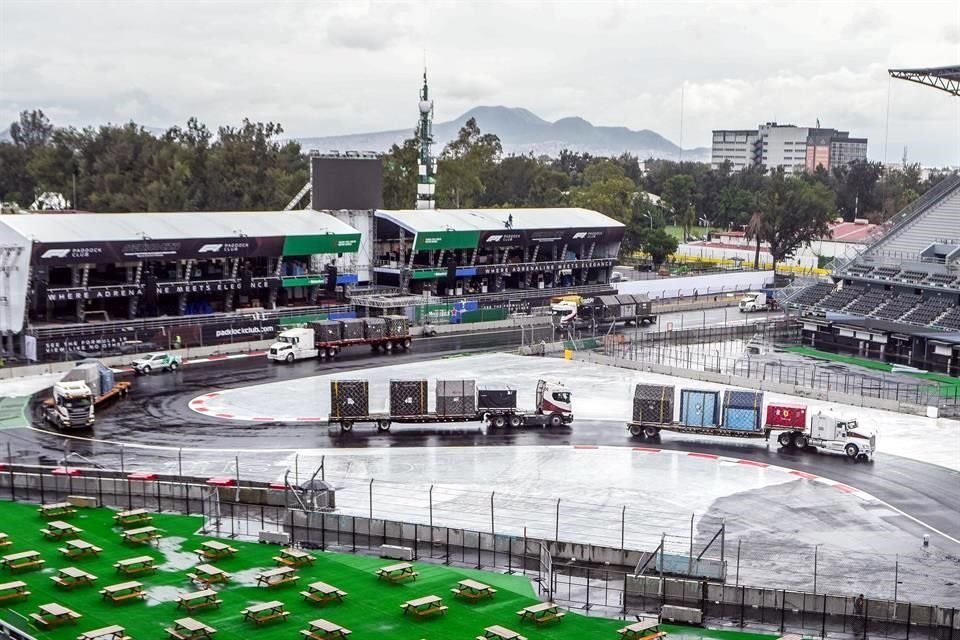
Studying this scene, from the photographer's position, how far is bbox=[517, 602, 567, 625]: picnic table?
98.3 ft

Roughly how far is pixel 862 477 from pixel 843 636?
17.3 metres

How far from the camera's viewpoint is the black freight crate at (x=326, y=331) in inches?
2936

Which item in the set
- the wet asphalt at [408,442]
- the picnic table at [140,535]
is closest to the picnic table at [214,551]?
the picnic table at [140,535]

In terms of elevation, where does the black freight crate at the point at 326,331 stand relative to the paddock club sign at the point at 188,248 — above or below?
below

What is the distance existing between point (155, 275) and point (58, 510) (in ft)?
160

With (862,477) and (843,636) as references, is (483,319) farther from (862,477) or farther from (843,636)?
Answer: (843,636)

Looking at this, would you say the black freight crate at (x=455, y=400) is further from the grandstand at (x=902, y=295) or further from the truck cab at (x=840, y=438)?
the grandstand at (x=902, y=295)

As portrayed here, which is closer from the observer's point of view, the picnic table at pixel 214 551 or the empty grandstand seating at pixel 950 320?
the picnic table at pixel 214 551

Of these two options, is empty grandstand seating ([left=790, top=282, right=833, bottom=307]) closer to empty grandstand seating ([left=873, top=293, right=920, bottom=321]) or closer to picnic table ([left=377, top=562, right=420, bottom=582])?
empty grandstand seating ([left=873, top=293, right=920, bottom=321])

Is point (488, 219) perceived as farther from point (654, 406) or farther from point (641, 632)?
point (641, 632)

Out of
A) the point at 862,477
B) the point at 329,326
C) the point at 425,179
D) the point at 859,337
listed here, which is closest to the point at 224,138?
the point at 425,179

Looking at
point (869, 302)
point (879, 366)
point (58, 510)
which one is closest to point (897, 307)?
point (869, 302)

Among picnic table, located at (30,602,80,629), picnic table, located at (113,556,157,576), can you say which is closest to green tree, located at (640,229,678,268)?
picnic table, located at (113,556,157,576)

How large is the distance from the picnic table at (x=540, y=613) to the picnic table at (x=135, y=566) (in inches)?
445
